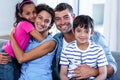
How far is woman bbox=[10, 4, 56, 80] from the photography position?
1851mm

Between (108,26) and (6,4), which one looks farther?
(6,4)

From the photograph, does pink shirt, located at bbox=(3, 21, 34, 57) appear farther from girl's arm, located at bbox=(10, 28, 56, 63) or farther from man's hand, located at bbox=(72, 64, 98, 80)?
man's hand, located at bbox=(72, 64, 98, 80)

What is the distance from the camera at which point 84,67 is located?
5.71ft

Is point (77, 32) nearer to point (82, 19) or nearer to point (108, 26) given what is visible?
point (82, 19)

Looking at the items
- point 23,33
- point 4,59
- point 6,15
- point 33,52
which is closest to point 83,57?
point 33,52

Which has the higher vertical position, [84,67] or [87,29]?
[87,29]

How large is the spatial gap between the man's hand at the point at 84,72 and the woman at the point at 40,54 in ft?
0.84

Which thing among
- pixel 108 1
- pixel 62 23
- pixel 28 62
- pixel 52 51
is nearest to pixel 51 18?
pixel 62 23

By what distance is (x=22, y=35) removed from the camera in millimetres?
1932

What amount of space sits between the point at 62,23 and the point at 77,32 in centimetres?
28

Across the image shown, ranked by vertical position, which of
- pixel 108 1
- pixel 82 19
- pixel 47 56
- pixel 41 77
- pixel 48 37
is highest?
pixel 108 1

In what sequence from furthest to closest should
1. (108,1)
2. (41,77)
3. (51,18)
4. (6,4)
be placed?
(6,4) → (108,1) → (51,18) → (41,77)

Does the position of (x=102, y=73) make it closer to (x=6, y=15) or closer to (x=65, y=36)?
(x=65, y=36)

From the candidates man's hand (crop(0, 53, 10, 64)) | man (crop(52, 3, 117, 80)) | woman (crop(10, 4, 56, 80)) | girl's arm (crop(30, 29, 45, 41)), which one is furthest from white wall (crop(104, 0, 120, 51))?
man's hand (crop(0, 53, 10, 64))
